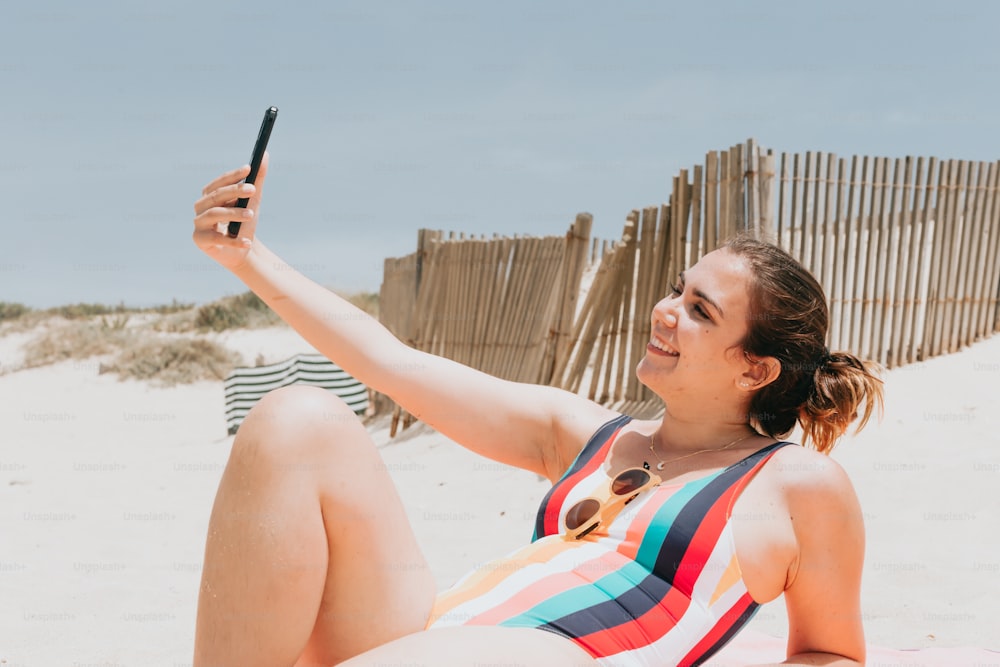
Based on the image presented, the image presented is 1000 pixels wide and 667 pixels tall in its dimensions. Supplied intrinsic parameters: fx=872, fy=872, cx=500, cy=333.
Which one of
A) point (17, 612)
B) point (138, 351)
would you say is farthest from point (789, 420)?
point (138, 351)

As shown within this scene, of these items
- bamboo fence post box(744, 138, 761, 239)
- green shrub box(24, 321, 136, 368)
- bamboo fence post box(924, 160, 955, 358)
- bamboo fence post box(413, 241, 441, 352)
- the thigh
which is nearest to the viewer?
the thigh

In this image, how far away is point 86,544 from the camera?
16.2 ft

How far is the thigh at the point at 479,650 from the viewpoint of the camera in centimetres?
151

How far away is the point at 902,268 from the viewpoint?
22.3 feet

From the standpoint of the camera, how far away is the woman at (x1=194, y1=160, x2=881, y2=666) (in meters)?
1.64

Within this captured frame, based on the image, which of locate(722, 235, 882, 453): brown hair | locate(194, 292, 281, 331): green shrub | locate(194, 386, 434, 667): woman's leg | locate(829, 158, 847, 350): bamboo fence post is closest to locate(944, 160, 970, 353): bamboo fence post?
locate(829, 158, 847, 350): bamboo fence post

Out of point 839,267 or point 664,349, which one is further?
point 839,267

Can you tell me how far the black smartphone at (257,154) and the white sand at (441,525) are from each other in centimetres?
188

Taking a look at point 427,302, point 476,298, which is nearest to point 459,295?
point 476,298

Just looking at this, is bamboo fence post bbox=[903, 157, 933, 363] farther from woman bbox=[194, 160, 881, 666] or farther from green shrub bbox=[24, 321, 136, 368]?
green shrub bbox=[24, 321, 136, 368]

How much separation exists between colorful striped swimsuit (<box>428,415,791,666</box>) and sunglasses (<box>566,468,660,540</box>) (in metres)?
0.02

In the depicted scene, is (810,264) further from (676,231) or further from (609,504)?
(609,504)

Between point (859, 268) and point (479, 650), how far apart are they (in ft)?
19.3

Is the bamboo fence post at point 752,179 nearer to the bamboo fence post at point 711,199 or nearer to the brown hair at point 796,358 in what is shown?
the bamboo fence post at point 711,199
